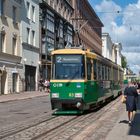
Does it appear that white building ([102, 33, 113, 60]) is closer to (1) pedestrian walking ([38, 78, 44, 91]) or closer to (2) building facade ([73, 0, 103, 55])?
(2) building facade ([73, 0, 103, 55])

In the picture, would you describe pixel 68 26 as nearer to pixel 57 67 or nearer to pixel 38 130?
pixel 57 67

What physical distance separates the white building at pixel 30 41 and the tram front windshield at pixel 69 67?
3219cm

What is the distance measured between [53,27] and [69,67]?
155ft

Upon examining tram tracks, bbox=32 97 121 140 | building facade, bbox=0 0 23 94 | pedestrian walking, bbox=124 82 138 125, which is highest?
building facade, bbox=0 0 23 94

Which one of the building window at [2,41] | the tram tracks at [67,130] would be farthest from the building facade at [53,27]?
the tram tracks at [67,130]

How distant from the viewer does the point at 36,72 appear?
2438 inches

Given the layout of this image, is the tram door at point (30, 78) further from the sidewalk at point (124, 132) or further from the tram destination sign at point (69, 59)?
the sidewalk at point (124, 132)

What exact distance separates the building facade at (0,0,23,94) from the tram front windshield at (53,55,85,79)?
25.8m

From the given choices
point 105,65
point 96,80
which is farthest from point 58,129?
point 105,65

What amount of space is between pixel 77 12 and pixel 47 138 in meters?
79.9

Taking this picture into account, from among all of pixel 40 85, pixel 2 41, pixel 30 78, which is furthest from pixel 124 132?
pixel 40 85

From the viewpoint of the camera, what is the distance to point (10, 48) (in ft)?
169

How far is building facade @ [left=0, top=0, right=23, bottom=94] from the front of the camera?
4918 cm

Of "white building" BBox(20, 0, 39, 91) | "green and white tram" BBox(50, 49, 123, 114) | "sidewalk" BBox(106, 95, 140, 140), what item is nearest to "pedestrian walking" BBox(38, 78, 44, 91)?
"white building" BBox(20, 0, 39, 91)
